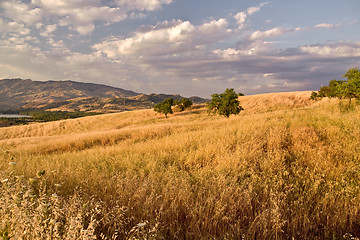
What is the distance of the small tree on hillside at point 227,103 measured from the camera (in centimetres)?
3366

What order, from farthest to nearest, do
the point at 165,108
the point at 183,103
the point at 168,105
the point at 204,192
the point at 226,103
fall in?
the point at 183,103
the point at 168,105
the point at 165,108
the point at 226,103
the point at 204,192

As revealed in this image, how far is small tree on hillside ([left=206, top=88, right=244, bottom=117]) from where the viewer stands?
33656 mm

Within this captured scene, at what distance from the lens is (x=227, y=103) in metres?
33.8

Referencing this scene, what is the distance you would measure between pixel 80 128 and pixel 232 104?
134ft

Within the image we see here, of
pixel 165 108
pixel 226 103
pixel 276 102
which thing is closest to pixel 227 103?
pixel 226 103

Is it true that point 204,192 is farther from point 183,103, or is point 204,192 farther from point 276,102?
point 183,103

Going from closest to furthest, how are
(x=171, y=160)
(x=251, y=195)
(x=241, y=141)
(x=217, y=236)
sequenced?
1. (x=217, y=236)
2. (x=251, y=195)
3. (x=171, y=160)
4. (x=241, y=141)

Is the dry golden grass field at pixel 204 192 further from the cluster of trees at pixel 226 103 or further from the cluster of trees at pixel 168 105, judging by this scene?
the cluster of trees at pixel 168 105

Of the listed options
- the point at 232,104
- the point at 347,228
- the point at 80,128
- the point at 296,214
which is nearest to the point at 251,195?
the point at 296,214

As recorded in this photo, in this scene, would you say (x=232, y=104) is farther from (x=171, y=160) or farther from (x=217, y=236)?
(x=217, y=236)

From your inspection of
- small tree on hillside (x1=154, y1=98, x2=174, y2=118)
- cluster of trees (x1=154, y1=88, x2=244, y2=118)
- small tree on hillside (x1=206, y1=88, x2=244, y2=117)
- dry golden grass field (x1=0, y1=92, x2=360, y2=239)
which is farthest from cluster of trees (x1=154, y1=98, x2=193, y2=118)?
dry golden grass field (x1=0, y1=92, x2=360, y2=239)

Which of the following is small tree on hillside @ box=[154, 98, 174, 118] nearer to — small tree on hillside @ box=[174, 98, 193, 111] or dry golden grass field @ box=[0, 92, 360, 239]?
small tree on hillside @ box=[174, 98, 193, 111]

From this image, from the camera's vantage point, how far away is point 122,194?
3.89 metres

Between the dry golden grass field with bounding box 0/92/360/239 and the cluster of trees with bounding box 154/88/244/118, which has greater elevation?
the cluster of trees with bounding box 154/88/244/118
